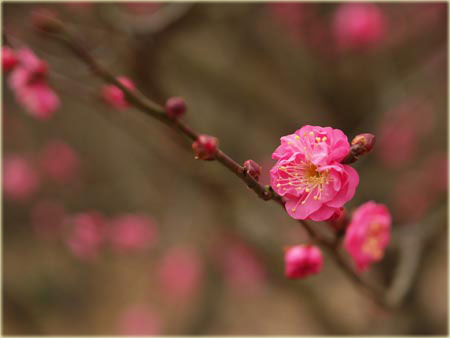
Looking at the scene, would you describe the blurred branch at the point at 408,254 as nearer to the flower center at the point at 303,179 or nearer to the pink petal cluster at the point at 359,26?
the flower center at the point at 303,179

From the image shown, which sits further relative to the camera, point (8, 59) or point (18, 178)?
point (18, 178)

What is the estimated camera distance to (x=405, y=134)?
9.09ft

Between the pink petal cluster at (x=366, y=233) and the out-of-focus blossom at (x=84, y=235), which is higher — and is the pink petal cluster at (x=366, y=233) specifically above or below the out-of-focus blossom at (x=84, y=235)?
below

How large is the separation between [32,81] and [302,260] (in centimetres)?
81

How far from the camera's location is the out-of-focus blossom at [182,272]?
3.20 m

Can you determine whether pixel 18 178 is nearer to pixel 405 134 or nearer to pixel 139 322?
pixel 139 322

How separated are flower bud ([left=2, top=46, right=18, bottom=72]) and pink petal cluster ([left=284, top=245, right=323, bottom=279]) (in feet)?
2.69

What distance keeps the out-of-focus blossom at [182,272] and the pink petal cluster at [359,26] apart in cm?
181

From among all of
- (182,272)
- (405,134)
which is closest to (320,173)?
(405,134)

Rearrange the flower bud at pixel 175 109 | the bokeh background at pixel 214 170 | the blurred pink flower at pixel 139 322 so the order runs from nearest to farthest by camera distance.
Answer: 1. the flower bud at pixel 175 109
2. the bokeh background at pixel 214 170
3. the blurred pink flower at pixel 139 322

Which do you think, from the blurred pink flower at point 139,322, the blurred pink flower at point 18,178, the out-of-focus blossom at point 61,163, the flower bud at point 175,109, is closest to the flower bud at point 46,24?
the flower bud at point 175,109

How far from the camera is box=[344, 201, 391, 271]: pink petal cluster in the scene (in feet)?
3.16

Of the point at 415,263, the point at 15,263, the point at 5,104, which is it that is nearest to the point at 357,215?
the point at 415,263

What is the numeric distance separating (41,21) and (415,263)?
1.41 meters
